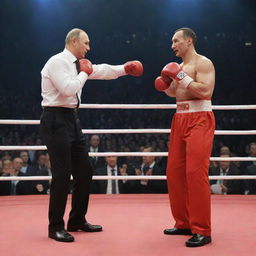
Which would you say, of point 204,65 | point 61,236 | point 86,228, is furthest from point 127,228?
point 204,65

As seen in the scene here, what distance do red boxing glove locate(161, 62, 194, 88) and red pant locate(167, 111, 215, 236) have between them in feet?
0.60

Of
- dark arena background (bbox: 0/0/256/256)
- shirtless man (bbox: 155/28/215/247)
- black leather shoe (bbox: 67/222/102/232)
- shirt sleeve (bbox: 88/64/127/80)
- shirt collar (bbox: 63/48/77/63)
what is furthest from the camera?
dark arena background (bbox: 0/0/256/256)

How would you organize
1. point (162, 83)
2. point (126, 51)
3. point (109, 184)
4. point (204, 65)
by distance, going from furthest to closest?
point (126, 51) < point (109, 184) < point (162, 83) < point (204, 65)

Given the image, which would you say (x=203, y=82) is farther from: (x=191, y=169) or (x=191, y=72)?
(x=191, y=169)

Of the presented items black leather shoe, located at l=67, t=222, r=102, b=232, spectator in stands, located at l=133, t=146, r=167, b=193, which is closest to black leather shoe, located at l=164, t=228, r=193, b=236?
black leather shoe, located at l=67, t=222, r=102, b=232

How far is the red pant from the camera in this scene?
2307 millimetres

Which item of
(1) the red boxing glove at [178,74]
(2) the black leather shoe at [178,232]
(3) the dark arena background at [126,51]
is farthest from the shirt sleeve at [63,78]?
(3) the dark arena background at [126,51]

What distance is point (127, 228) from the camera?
103 inches

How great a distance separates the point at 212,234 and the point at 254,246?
0.28 metres

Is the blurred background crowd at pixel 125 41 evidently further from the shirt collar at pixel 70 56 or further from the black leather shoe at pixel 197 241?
the black leather shoe at pixel 197 241

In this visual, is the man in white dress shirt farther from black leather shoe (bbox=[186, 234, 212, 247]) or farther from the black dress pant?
black leather shoe (bbox=[186, 234, 212, 247])

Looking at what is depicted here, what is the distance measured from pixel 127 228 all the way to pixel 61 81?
0.91 metres

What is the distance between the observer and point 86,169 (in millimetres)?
2549

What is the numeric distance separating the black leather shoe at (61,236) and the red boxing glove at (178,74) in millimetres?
940
